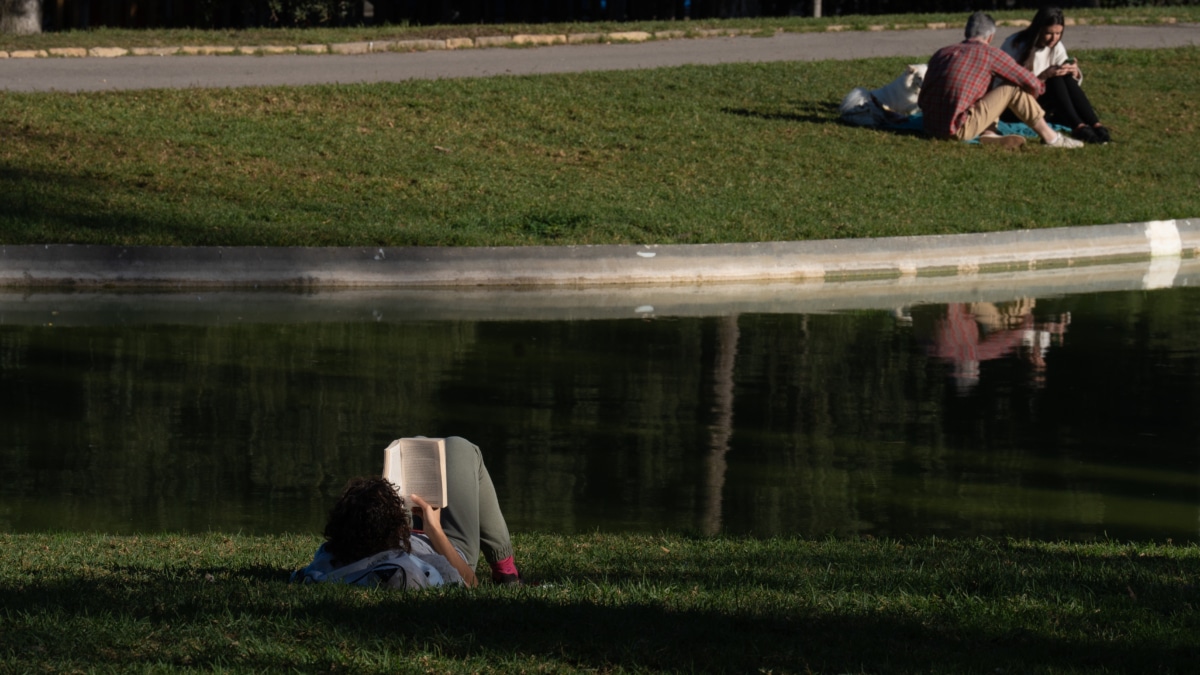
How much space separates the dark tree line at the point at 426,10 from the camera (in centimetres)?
3288

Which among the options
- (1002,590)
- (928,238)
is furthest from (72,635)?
(928,238)

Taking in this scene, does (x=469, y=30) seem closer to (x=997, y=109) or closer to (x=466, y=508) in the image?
(x=997, y=109)

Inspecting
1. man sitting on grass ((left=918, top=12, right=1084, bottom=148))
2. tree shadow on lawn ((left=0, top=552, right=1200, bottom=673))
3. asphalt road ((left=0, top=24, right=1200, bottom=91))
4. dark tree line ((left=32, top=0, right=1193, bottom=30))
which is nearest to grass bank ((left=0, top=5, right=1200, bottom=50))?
asphalt road ((left=0, top=24, right=1200, bottom=91))

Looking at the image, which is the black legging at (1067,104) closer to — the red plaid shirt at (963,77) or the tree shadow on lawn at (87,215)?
the red plaid shirt at (963,77)

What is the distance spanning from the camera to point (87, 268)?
543 inches

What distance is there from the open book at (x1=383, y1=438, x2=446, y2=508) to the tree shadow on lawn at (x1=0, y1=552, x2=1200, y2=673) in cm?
64

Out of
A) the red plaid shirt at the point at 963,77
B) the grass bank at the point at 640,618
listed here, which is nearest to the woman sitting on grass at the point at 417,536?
the grass bank at the point at 640,618

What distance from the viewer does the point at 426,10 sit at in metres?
37.3

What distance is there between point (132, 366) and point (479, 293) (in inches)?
143

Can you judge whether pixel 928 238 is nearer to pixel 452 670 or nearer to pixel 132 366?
pixel 132 366

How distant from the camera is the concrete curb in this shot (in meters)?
23.1

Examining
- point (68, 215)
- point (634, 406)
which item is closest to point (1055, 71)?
point (68, 215)

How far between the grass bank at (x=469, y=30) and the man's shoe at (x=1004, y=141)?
309 inches

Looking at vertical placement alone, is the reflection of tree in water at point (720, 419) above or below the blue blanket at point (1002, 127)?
below
